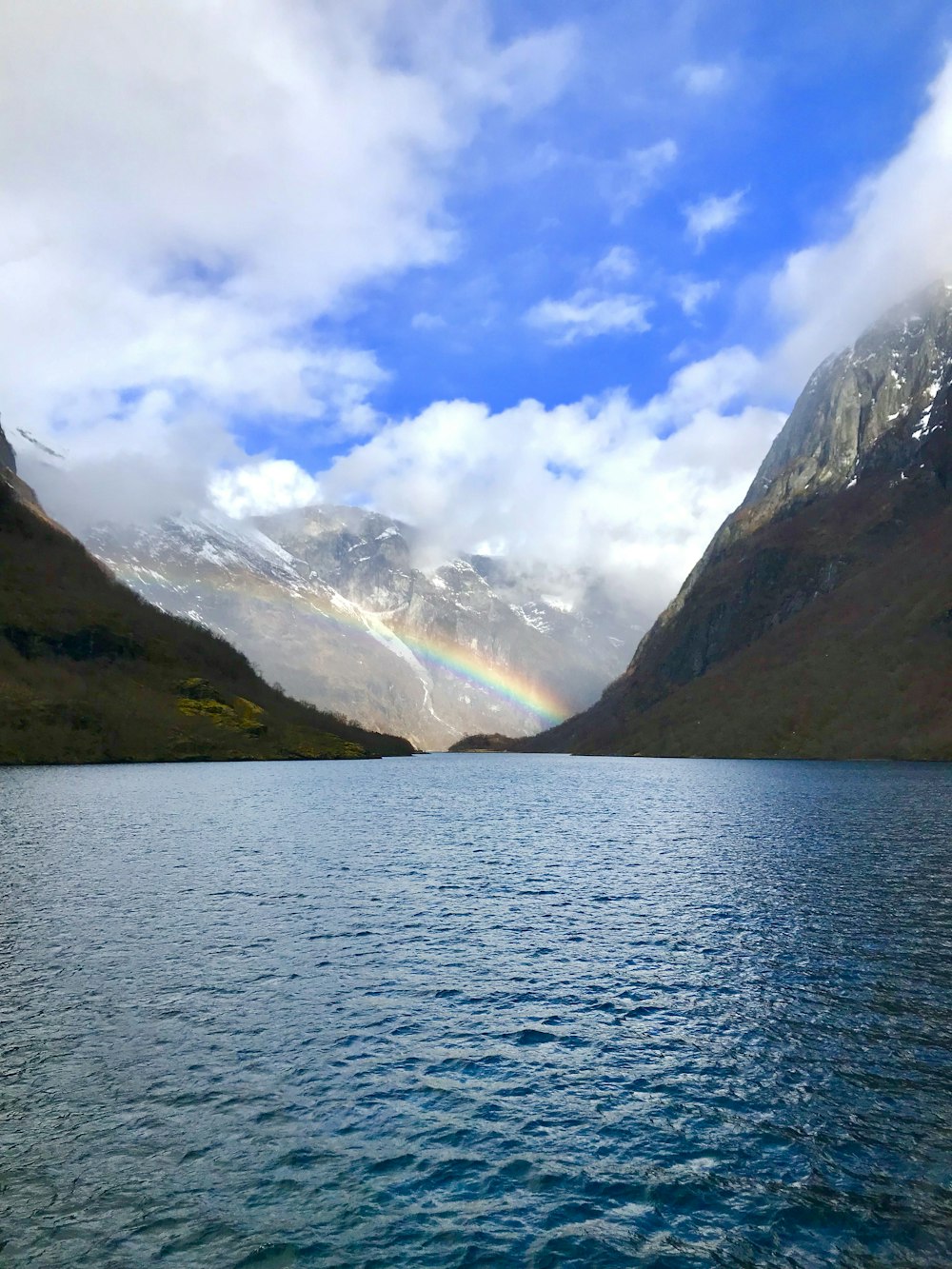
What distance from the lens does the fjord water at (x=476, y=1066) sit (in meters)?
19.0

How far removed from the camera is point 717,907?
51000 mm

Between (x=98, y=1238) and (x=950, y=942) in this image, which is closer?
(x=98, y=1238)

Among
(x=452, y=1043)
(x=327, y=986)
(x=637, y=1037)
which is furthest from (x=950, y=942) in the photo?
(x=327, y=986)

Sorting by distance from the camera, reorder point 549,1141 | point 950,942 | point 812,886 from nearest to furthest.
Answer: point 549,1141 < point 950,942 < point 812,886

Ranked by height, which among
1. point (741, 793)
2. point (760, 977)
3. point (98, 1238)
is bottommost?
point (98, 1238)

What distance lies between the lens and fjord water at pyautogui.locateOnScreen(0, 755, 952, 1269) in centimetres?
1903

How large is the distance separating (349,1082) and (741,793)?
120 metres

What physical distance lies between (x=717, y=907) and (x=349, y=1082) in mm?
31032

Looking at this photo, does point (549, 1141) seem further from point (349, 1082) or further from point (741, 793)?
point (741, 793)

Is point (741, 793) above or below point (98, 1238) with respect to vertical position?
above

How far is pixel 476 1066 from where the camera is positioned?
2788cm

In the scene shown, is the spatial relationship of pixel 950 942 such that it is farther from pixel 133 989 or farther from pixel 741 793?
pixel 741 793

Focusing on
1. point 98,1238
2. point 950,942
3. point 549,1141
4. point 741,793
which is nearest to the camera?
point 98,1238

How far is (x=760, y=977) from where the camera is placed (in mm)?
37000
